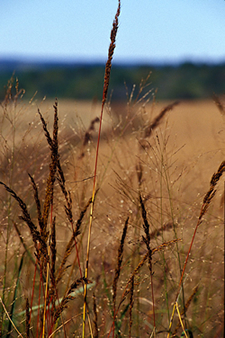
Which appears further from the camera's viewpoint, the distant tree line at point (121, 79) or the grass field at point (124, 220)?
the distant tree line at point (121, 79)

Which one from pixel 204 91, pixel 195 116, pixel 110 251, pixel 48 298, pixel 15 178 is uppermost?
pixel 204 91

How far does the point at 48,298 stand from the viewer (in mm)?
979

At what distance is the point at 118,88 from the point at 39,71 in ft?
14.8

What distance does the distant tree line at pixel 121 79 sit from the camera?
15.1 m

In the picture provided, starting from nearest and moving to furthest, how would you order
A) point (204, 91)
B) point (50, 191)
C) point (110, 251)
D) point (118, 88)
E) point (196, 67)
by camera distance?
point (50, 191) → point (110, 251) → point (204, 91) → point (118, 88) → point (196, 67)

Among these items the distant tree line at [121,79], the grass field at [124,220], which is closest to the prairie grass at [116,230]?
the grass field at [124,220]

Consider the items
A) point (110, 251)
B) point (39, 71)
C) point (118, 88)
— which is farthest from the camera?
point (39, 71)

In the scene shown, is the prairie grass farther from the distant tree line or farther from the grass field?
the distant tree line

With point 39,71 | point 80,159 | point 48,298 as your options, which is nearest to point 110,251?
point 80,159

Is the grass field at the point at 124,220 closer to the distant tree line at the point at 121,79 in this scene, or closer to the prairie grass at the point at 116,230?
the prairie grass at the point at 116,230

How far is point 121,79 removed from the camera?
1605 cm

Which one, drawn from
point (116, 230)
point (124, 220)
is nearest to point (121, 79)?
point (116, 230)

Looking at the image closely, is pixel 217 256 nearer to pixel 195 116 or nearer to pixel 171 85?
pixel 195 116

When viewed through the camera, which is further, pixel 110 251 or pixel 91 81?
pixel 91 81
